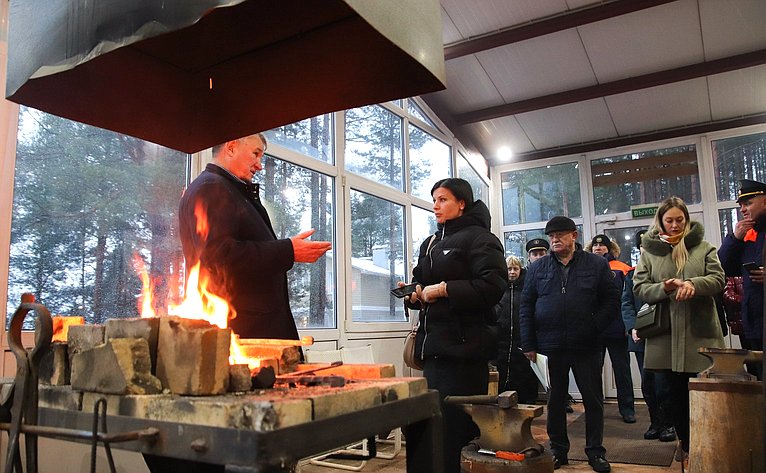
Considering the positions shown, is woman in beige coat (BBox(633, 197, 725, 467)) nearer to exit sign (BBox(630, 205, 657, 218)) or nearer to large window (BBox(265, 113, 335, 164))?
large window (BBox(265, 113, 335, 164))

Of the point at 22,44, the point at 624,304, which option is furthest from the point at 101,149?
the point at 624,304

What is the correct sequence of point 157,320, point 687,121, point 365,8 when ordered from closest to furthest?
point 157,320, point 365,8, point 687,121

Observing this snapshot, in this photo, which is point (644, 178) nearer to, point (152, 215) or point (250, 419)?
point (152, 215)

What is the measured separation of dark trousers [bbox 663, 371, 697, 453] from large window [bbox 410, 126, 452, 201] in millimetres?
3529

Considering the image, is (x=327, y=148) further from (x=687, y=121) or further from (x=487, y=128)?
(x=687, y=121)

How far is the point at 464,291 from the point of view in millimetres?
2516

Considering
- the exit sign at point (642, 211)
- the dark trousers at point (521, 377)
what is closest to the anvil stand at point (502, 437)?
the dark trousers at point (521, 377)

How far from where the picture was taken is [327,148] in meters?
4.64

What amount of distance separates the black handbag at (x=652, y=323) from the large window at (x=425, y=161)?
329 cm

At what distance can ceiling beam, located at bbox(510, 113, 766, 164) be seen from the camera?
7.00 m

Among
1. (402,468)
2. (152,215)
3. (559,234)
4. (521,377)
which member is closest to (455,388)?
(402,468)

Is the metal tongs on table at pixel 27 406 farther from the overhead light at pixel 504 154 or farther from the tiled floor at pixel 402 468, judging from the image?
the overhead light at pixel 504 154

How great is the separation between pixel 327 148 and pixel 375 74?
8.98 feet

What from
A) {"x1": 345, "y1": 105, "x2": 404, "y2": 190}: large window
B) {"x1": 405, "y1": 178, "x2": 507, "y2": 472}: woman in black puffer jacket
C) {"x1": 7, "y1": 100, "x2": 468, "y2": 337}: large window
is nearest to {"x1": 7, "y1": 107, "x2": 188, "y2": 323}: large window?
{"x1": 7, "y1": 100, "x2": 468, "y2": 337}: large window
